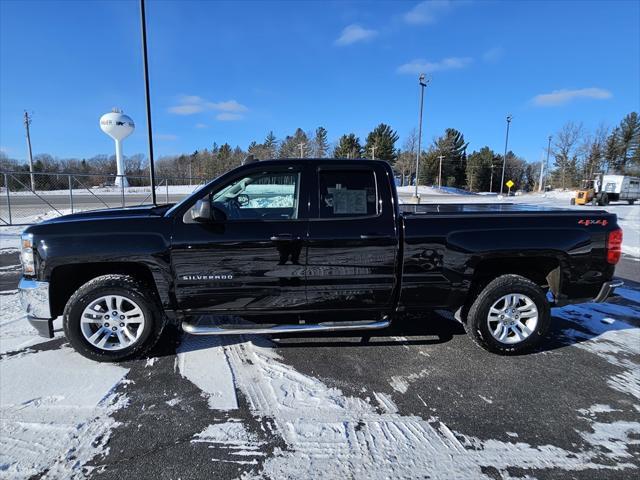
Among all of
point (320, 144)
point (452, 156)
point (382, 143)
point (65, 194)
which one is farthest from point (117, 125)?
point (452, 156)

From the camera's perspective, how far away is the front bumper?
3439 millimetres

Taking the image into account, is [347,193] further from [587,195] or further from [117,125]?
[117,125]

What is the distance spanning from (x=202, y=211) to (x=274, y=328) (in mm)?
1269

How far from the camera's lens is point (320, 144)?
7038 cm

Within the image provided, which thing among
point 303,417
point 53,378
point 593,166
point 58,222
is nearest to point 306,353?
point 303,417

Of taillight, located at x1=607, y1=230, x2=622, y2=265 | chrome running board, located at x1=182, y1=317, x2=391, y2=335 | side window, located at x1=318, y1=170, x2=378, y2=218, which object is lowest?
chrome running board, located at x1=182, y1=317, x2=391, y2=335

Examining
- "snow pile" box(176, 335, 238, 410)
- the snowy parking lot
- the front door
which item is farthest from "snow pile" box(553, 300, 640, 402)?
"snow pile" box(176, 335, 238, 410)

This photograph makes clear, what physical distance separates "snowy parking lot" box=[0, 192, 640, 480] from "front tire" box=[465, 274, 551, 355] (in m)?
0.17

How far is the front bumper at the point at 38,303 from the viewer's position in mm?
3439

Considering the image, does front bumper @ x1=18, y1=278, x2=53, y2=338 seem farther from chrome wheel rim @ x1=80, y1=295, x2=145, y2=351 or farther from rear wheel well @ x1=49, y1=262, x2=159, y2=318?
chrome wheel rim @ x1=80, y1=295, x2=145, y2=351

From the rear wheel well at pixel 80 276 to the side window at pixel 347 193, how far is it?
6.03 ft

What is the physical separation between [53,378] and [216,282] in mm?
1602

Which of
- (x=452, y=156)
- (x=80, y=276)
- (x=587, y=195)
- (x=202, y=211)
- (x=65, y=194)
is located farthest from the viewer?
(x=452, y=156)

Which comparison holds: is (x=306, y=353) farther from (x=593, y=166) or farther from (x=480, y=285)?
(x=593, y=166)
